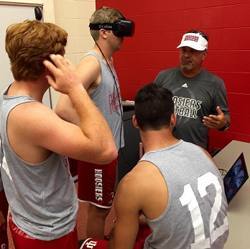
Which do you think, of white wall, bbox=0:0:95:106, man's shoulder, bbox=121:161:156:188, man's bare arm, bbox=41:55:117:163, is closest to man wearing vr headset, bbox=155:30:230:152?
man's shoulder, bbox=121:161:156:188

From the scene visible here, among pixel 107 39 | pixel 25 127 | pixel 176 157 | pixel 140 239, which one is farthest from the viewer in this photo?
pixel 107 39

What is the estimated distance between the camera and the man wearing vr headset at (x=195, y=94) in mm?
2439

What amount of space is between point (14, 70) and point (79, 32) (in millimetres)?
2809

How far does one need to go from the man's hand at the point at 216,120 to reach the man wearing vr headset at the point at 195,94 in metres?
0.04

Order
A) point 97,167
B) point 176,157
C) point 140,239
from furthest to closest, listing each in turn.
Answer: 1. point 97,167
2. point 140,239
3. point 176,157

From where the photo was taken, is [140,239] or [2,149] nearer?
[2,149]

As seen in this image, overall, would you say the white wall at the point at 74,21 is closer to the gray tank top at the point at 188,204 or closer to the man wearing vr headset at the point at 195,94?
the man wearing vr headset at the point at 195,94

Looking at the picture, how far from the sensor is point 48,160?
3.80ft

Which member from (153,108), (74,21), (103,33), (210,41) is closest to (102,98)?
(103,33)

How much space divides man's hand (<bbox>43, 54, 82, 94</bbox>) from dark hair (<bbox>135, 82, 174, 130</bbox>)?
0.97 ft

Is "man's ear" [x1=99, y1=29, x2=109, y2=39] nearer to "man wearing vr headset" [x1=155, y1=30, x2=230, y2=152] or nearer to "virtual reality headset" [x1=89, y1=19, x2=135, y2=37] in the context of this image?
"virtual reality headset" [x1=89, y1=19, x2=135, y2=37]

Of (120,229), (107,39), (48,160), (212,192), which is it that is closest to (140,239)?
(120,229)

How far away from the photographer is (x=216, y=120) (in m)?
2.25

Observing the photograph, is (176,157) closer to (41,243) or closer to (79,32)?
(41,243)
